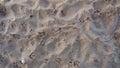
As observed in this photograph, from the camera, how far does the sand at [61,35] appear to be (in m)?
2.21

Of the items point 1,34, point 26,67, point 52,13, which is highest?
point 52,13

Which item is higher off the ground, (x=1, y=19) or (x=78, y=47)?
(x=1, y=19)

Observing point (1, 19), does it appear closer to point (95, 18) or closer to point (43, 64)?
point (43, 64)

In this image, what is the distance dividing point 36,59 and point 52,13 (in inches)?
19.5

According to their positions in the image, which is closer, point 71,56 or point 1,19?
point 71,56

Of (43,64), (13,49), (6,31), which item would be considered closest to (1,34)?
(6,31)

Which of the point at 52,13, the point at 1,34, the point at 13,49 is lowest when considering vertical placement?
Answer: the point at 13,49

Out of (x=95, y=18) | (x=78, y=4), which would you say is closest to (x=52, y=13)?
(x=78, y=4)

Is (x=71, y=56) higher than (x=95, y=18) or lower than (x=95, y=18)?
lower

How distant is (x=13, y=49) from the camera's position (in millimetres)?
2359

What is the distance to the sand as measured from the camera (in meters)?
2.21

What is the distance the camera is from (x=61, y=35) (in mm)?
2279

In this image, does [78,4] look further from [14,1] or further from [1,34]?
[1,34]

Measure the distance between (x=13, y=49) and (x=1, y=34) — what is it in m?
0.21
